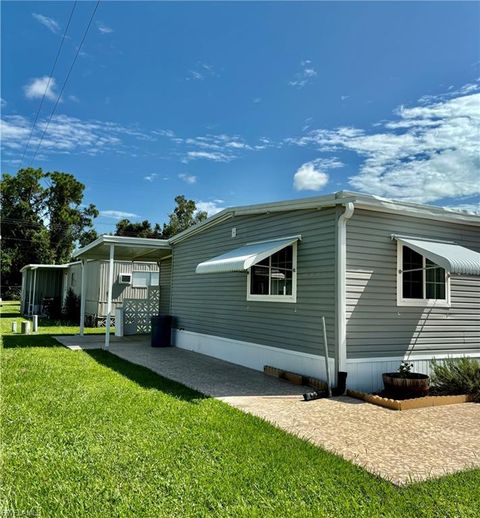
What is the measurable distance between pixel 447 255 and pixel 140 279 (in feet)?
53.3

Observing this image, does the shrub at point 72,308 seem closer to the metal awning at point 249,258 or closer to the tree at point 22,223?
the metal awning at point 249,258

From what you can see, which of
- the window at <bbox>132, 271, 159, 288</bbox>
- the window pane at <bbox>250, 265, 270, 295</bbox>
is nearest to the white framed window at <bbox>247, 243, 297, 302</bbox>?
→ the window pane at <bbox>250, 265, 270, 295</bbox>

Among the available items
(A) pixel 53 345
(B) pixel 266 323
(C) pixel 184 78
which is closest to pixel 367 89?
(C) pixel 184 78

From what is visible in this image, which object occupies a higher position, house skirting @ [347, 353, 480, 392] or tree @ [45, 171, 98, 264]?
tree @ [45, 171, 98, 264]

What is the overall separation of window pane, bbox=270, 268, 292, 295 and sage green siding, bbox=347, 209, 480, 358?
1.57m

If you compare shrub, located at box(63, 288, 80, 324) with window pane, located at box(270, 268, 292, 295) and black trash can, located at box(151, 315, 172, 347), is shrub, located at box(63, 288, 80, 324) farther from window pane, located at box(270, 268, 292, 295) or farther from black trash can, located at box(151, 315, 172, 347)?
window pane, located at box(270, 268, 292, 295)

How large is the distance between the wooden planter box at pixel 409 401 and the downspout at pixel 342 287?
57 centimetres

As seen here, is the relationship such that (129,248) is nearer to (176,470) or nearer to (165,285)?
(165,285)

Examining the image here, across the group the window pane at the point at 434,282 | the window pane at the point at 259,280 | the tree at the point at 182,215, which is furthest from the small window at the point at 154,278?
the tree at the point at 182,215

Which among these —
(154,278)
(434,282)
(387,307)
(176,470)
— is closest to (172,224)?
(154,278)

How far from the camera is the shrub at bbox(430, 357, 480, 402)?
7.71m

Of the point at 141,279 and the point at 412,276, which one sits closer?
the point at 412,276

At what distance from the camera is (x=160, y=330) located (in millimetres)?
13930

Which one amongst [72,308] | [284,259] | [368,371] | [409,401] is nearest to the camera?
[409,401]
